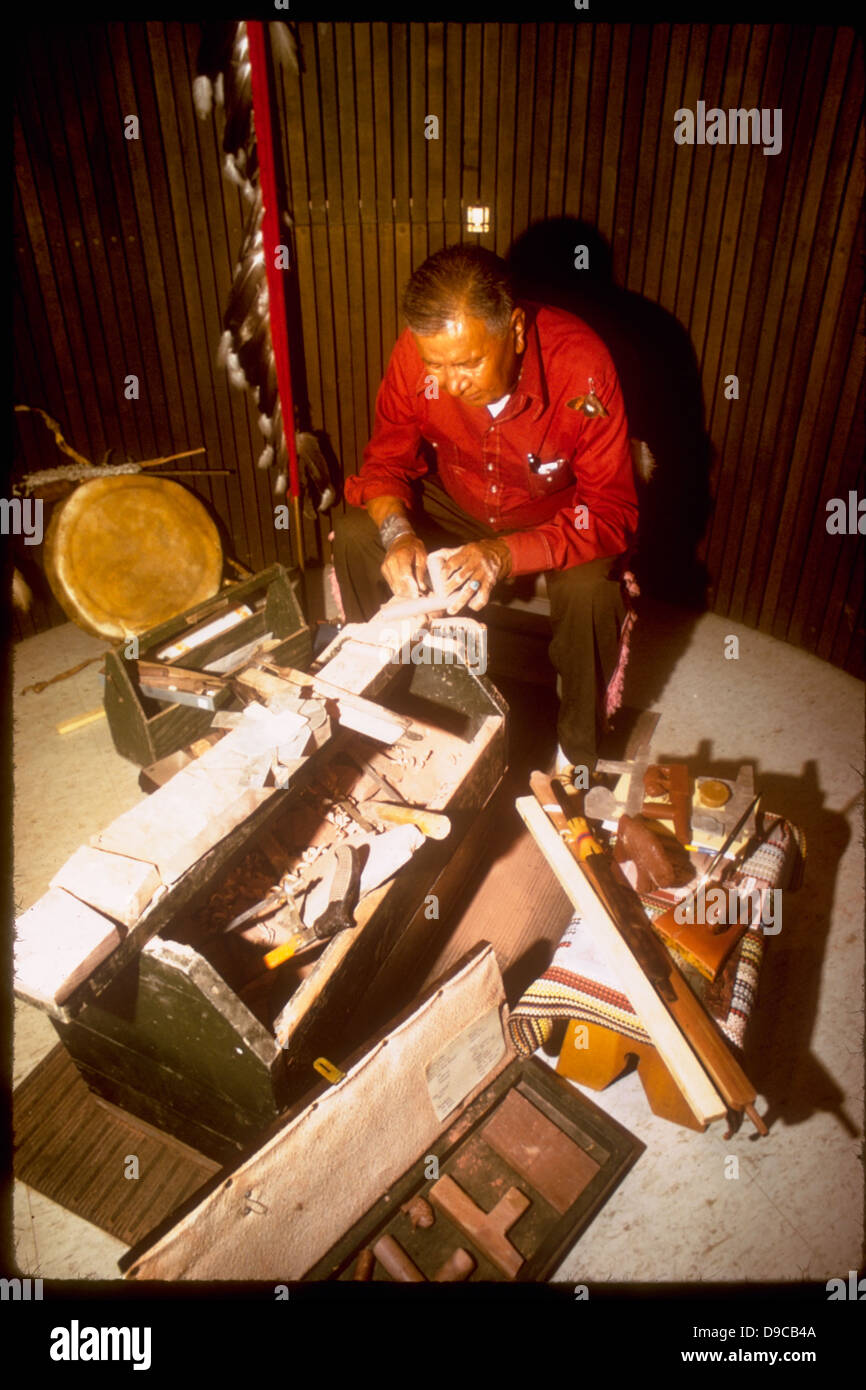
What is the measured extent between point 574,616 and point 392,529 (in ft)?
2.58

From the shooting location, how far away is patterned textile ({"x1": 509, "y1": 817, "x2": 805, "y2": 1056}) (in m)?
2.30

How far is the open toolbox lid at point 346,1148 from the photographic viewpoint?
178cm

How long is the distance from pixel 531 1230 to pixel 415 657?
67.2 inches

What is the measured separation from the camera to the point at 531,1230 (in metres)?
2.21

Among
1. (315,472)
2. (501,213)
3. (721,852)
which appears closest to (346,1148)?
(721,852)

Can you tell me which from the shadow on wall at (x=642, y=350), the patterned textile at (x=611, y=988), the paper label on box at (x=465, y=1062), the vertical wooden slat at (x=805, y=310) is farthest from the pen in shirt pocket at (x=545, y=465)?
the paper label on box at (x=465, y=1062)

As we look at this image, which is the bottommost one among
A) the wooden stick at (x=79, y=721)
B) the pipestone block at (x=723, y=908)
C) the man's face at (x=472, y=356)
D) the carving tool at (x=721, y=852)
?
the wooden stick at (x=79, y=721)

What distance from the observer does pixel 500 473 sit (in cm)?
354

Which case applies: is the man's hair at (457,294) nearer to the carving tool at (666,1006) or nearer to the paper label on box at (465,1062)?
the carving tool at (666,1006)

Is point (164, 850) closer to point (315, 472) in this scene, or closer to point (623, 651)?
point (623, 651)

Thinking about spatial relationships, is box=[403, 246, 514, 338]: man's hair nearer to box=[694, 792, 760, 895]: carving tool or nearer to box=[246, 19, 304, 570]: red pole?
box=[246, 19, 304, 570]: red pole

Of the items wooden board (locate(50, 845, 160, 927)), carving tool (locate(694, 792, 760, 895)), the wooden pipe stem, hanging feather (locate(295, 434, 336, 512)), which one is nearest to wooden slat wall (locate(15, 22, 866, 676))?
hanging feather (locate(295, 434, 336, 512))

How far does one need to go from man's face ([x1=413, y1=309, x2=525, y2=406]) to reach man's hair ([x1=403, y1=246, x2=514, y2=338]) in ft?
0.08

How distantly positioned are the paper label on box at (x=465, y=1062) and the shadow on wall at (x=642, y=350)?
2.69 m
